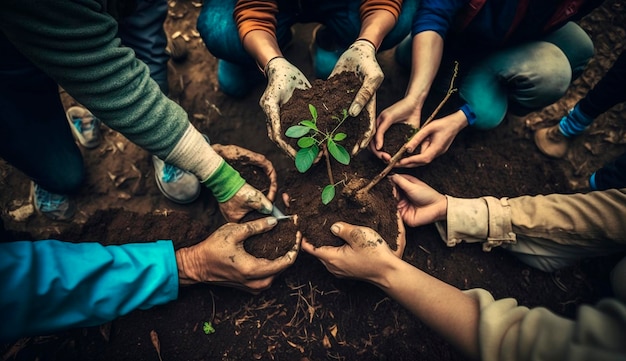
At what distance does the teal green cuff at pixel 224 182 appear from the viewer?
4.73 ft

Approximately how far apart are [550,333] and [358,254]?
0.62 m

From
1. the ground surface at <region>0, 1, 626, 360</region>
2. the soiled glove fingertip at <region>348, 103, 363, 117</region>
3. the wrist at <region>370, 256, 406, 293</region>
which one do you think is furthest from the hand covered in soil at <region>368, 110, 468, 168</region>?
the wrist at <region>370, 256, 406, 293</region>

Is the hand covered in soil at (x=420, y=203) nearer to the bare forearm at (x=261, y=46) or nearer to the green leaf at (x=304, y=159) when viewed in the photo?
the green leaf at (x=304, y=159)

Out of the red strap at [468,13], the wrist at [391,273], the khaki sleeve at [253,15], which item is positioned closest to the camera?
the wrist at [391,273]

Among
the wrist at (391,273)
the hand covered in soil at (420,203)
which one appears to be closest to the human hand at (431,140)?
the hand covered in soil at (420,203)

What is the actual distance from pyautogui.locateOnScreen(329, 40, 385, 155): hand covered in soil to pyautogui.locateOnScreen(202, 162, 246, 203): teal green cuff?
1.77ft

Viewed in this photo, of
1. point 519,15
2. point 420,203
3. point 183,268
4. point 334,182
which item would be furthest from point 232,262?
point 519,15

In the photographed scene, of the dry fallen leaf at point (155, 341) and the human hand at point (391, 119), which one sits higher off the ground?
the human hand at point (391, 119)

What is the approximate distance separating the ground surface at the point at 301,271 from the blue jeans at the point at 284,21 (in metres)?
0.41

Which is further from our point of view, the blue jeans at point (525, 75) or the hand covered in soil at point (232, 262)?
the blue jeans at point (525, 75)

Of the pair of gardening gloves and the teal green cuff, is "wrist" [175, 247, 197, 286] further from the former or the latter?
the pair of gardening gloves

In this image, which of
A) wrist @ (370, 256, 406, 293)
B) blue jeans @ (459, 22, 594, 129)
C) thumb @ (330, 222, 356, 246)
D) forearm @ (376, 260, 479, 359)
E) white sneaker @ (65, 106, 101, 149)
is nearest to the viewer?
forearm @ (376, 260, 479, 359)

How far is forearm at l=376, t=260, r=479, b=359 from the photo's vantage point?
102cm

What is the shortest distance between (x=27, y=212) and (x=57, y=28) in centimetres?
165
